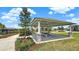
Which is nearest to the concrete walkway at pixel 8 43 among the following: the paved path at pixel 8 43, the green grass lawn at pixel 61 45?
the paved path at pixel 8 43

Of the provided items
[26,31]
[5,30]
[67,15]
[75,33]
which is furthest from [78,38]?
[5,30]

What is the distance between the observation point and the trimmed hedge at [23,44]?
4375 mm

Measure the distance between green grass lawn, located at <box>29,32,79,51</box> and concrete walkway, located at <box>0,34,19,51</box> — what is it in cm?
28

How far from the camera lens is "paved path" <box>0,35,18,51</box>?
4375 millimetres

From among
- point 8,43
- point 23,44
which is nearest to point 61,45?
point 23,44

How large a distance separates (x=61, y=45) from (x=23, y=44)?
21.3 inches

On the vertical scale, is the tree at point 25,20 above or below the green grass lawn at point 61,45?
above

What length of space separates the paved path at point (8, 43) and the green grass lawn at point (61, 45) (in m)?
0.28

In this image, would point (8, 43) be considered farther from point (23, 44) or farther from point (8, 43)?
point (23, 44)

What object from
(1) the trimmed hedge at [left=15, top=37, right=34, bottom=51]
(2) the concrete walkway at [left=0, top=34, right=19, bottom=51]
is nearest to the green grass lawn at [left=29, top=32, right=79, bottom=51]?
(1) the trimmed hedge at [left=15, top=37, right=34, bottom=51]

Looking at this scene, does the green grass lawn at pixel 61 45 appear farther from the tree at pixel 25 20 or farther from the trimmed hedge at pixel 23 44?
the tree at pixel 25 20

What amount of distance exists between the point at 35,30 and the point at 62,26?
394mm

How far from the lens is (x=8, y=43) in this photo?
4.41 m
